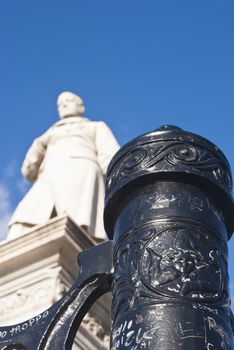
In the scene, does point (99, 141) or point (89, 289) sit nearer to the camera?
point (89, 289)

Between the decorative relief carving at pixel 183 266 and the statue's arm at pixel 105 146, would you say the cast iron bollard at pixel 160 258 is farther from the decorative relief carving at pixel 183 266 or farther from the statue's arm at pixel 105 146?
the statue's arm at pixel 105 146

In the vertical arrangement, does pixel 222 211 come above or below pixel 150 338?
above

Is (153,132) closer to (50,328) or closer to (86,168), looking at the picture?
(50,328)

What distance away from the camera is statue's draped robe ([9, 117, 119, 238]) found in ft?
22.3

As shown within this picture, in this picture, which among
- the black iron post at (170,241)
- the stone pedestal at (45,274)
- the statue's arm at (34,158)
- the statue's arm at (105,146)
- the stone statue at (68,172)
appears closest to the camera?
the black iron post at (170,241)

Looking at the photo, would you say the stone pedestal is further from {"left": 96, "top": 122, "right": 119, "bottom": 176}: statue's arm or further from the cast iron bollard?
the cast iron bollard

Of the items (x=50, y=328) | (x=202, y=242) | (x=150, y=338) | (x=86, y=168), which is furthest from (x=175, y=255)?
(x=86, y=168)

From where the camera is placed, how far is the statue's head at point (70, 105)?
8436 mm

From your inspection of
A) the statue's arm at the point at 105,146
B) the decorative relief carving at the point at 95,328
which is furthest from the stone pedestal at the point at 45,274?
the statue's arm at the point at 105,146

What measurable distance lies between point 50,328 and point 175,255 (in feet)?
1.22

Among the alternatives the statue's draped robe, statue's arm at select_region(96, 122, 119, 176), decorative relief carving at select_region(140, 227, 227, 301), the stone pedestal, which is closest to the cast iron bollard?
decorative relief carving at select_region(140, 227, 227, 301)

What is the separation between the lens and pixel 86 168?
24.2ft

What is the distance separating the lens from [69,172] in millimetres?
7254

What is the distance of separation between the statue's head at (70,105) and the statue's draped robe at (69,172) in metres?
0.22
